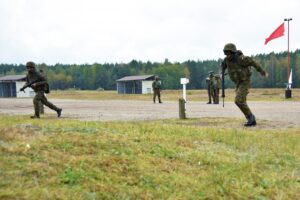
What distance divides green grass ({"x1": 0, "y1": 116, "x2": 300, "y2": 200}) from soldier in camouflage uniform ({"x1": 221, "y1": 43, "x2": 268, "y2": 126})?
3.46 meters

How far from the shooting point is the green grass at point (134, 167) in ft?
16.9

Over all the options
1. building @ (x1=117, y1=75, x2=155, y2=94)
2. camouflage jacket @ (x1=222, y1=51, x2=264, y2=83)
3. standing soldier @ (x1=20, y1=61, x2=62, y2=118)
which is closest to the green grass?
camouflage jacket @ (x1=222, y1=51, x2=264, y2=83)

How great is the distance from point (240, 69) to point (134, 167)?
20.5 feet

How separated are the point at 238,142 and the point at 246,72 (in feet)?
11.5

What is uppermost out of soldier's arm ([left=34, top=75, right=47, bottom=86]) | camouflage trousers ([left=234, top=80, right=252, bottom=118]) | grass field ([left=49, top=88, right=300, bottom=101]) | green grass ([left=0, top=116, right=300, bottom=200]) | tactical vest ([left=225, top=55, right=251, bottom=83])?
tactical vest ([left=225, top=55, right=251, bottom=83])

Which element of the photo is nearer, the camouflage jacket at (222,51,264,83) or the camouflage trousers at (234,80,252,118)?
the camouflage jacket at (222,51,264,83)

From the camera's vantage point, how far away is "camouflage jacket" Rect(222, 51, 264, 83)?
37.0ft

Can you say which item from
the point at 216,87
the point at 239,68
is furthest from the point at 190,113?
the point at 216,87

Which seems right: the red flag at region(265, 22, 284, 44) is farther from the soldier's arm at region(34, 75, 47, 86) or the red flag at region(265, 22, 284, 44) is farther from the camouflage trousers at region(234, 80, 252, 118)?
the camouflage trousers at region(234, 80, 252, 118)

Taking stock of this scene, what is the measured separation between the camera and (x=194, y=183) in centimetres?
565

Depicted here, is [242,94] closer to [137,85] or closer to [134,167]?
[134,167]

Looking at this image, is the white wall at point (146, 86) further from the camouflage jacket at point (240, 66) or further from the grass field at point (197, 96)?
the camouflage jacket at point (240, 66)

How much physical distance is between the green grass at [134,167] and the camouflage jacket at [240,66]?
3580 millimetres

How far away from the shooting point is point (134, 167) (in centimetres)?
591
